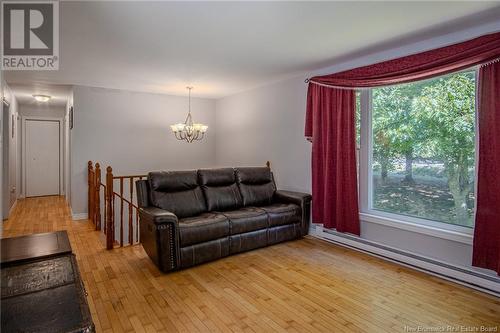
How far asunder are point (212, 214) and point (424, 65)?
2721 millimetres

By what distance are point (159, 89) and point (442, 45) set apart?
4.22 m

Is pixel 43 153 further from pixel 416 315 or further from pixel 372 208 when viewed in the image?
pixel 416 315

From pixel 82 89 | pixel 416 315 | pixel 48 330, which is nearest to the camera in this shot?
pixel 48 330

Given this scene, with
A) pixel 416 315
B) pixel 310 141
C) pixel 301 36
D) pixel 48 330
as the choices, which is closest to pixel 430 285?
pixel 416 315

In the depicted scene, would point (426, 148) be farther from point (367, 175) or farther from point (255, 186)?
point (255, 186)

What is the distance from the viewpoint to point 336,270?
3.06m

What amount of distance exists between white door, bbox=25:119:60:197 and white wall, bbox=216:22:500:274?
4.53m

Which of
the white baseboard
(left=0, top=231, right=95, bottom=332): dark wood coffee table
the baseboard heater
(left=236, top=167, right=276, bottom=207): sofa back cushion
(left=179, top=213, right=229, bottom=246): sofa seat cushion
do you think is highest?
(left=236, top=167, right=276, bottom=207): sofa back cushion

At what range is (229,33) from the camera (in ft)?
8.98

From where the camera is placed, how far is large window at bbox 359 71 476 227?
2855 millimetres

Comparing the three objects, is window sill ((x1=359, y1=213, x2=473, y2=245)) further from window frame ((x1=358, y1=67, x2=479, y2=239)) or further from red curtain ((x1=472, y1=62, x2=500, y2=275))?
red curtain ((x1=472, y1=62, x2=500, y2=275))

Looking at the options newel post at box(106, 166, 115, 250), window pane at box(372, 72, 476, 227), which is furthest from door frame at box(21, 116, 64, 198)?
window pane at box(372, 72, 476, 227)

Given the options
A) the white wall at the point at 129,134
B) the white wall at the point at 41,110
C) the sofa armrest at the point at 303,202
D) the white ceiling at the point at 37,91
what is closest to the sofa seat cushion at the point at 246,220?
the sofa armrest at the point at 303,202

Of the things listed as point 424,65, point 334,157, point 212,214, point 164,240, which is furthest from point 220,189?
point 424,65
